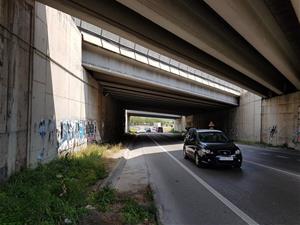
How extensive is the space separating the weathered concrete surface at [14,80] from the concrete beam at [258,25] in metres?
5.07

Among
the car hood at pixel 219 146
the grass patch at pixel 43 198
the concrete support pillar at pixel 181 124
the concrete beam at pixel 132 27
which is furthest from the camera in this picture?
the concrete support pillar at pixel 181 124

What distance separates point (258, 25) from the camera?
13172mm

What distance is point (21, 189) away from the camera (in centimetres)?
766

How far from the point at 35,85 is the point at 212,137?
8.20 meters

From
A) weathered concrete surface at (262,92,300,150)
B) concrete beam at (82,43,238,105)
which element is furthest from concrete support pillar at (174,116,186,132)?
concrete beam at (82,43,238,105)

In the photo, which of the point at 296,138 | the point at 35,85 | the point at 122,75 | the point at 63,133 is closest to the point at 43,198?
the point at 35,85

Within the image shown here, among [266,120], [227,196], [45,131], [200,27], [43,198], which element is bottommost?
[227,196]

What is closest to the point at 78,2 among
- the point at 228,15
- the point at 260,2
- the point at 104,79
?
the point at 228,15

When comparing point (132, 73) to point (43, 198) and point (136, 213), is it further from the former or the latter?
point (43, 198)

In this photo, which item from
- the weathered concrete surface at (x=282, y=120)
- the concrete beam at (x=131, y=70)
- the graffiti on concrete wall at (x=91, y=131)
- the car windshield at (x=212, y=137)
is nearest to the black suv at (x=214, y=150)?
the car windshield at (x=212, y=137)

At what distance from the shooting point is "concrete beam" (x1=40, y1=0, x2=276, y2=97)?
11.2 meters

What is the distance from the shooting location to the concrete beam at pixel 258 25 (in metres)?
11.1

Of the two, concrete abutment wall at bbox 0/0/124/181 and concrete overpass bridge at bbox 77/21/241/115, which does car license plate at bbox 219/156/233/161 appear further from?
concrete overpass bridge at bbox 77/21/241/115

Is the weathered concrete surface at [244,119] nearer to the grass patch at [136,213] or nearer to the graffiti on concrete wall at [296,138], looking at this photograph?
the graffiti on concrete wall at [296,138]
